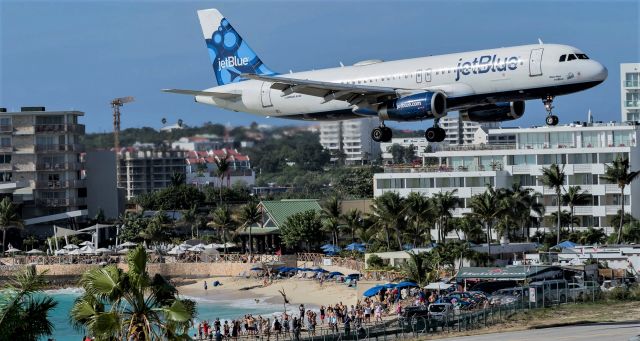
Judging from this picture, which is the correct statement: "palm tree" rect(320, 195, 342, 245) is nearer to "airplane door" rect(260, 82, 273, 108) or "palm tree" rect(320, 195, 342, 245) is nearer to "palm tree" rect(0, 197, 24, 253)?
"palm tree" rect(0, 197, 24, 253)

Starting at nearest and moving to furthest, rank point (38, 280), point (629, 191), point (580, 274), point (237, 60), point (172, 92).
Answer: point (38, 280)
point (172, 92)
point (580, 274)
point (237, 60)
point (629, 191)

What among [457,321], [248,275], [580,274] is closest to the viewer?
[457,321]

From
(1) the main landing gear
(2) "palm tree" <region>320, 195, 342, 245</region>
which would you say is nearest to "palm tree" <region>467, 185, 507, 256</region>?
(2) "palm tree" <region>320, 195, 342, 245</region>

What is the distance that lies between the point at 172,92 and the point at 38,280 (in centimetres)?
3821

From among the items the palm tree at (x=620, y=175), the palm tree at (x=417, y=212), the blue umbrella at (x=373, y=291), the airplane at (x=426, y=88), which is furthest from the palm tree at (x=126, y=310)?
the palm tree at (x=620, y=175)

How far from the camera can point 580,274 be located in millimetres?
80312

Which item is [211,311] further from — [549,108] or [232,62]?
[549,108]

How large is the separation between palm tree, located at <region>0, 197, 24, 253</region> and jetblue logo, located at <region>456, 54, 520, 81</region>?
84.7 meters

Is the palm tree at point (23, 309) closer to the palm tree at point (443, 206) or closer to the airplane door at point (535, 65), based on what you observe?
the airplane door at point (535, 65)

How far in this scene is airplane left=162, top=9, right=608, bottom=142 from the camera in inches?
2643

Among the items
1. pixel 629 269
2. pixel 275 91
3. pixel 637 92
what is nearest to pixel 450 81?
pixel 275 91

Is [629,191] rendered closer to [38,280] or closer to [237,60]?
[237,60]

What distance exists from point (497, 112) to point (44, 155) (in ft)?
329

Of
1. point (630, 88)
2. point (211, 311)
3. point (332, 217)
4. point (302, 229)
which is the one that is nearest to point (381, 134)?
point (211, 311)
